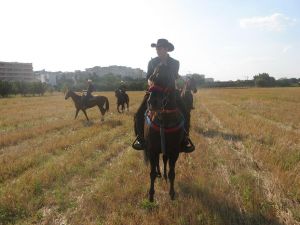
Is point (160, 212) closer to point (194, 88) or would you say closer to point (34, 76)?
point (194, 88)

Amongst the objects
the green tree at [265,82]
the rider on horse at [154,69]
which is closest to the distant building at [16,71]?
the green tree at [265,82]

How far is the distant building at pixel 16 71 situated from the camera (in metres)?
170

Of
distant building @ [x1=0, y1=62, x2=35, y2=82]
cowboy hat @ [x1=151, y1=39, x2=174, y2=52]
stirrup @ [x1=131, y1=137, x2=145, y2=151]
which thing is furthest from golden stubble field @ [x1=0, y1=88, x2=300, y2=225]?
distant building @ [x1=0, y1=62, x2=35, y2=82]

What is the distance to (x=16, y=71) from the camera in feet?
572

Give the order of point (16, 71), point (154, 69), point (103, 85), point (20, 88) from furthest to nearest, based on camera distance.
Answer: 1. point (16, 71)
2. point (103, 85)
3. point (20, 88)
4. point (154, 69)

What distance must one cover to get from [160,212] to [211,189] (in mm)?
1428

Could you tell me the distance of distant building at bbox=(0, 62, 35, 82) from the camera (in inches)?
6698

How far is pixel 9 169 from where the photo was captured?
338 inches

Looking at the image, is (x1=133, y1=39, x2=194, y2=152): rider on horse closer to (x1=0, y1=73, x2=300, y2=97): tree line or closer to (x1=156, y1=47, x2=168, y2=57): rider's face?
(x1=156, y1=47, x2=168, y2=57): rider's face

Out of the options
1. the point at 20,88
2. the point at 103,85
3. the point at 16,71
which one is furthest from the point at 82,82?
the point at 16,71

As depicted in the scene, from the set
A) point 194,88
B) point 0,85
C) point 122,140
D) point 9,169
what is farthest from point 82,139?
point 0,85

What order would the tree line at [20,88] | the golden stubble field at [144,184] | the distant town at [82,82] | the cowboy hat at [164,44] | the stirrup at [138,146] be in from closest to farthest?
the golden stubble field at [144,184], the cowboy hat at [164,44], the stirrup at [138,146], the tree line at [20,88], the distant town at [82,82]

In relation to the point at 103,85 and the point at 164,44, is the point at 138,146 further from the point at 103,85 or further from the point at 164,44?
the point at 103,85

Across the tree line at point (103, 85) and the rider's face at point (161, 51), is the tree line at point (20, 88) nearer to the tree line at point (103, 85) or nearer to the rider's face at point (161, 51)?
the tree line at point (103, 85)
